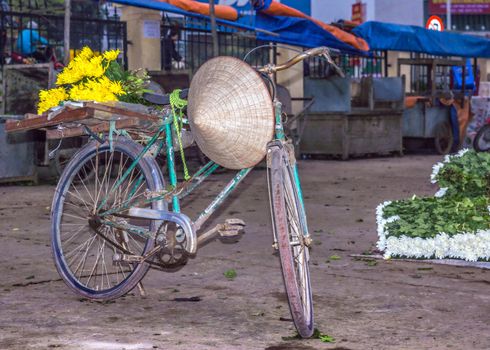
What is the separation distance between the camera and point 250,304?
201 inches

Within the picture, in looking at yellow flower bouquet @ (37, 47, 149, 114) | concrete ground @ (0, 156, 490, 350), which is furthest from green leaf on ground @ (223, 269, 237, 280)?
yellow flower bouquet @ (37, 47, 149, 114)

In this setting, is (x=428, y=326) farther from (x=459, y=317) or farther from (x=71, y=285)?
(x=71, y=285)

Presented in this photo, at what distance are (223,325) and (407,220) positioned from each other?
2.82 metres

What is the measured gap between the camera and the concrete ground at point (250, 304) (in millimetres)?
4324

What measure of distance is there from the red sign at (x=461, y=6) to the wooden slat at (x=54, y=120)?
59087 millimetres

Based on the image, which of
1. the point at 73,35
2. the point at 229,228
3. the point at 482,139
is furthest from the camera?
the point at 482,139

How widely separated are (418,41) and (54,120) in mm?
14713

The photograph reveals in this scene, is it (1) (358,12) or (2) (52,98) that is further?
(1) (358,12)

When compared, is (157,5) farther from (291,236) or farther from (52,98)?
(291,236)

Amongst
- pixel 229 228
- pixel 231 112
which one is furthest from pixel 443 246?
pixel 231 112

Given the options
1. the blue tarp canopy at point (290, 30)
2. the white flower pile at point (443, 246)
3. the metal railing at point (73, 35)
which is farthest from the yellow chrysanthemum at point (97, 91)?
the blue tarp canopy at point (290, 30)

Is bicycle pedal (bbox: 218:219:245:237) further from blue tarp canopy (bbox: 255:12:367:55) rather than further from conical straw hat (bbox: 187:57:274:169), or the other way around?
blue tarp canopy (bbox: 255:12:367:55)

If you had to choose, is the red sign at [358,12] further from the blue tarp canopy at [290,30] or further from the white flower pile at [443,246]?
the white flower pile at [443,246]

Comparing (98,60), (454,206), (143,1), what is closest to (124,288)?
(98,60)
